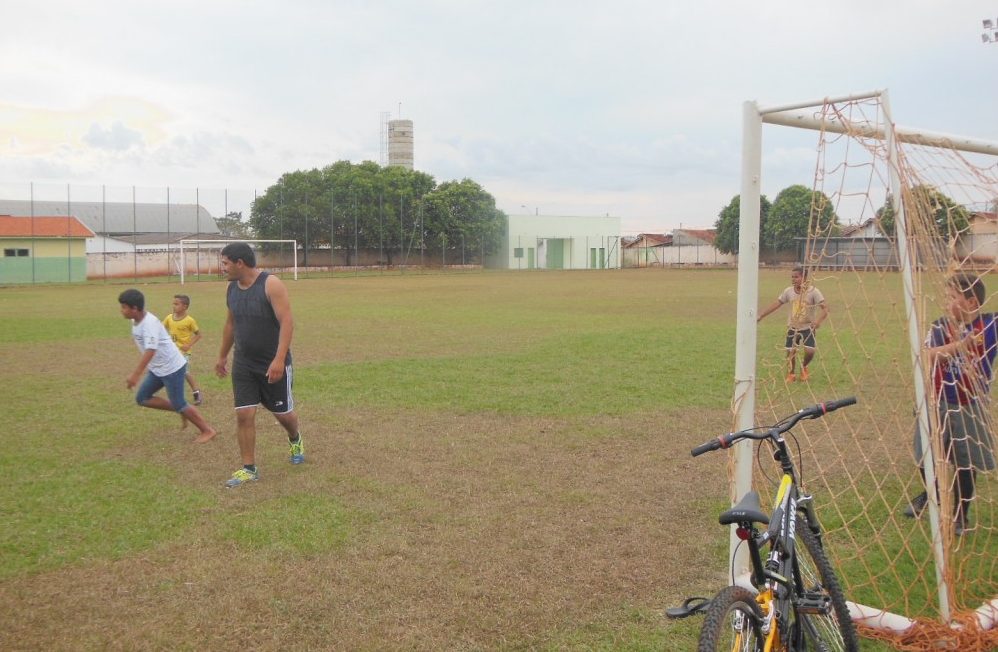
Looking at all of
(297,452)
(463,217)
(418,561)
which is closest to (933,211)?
(418,561)

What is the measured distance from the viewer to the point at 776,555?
301 centimetres

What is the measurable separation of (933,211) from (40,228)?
50505 mm

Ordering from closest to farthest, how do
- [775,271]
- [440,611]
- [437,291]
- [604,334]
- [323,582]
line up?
[440,611]
[323,582]
[604,334]
[437,291]
[775,271]

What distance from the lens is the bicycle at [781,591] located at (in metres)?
2.81

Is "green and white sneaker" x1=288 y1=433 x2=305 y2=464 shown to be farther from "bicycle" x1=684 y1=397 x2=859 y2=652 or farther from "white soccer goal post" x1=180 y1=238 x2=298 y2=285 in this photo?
"white soccer goal post" x1=180 y1=238 x2=298 y2=285

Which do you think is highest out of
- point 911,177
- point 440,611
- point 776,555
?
point 911,177

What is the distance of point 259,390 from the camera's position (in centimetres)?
653

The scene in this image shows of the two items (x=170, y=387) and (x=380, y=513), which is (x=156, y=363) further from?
(x=380, y=513)

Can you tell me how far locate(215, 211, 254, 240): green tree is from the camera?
1977 inches

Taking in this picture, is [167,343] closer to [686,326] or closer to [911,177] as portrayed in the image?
[911,177]

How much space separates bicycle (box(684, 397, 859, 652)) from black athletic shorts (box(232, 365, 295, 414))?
13.8 feet

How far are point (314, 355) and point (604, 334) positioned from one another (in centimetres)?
594

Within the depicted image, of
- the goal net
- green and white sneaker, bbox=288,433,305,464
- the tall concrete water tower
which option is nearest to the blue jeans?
green and white sneaker, bbox=288,433,305,464

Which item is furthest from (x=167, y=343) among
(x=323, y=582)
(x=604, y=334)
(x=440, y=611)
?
(x=604, y=334)
